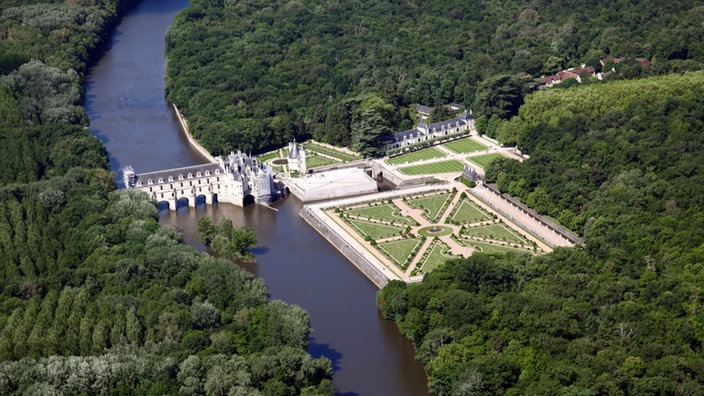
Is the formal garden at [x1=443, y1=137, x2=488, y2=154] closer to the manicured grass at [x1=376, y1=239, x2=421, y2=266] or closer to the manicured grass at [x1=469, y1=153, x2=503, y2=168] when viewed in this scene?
the manicured grass at [x1=469, y1=153, x2=503, y2=168]

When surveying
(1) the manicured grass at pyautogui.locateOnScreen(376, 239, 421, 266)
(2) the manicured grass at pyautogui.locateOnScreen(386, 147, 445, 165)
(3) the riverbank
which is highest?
(1) the manicured grass at pyautogui.locateOnScreen(376, 239, 421, 266)

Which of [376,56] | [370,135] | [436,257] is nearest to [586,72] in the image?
[376,56]

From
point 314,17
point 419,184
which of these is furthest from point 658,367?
point 314,17

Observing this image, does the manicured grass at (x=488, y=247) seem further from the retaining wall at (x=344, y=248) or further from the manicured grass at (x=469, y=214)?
the retaining wall at (x=344, y=248)

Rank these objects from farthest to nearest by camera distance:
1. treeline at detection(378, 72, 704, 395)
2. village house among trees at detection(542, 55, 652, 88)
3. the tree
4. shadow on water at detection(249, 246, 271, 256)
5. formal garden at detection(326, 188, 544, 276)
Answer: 1. village house among trees at detection(542, 55, 652, 88)
2. the tree
3. shadow on water at detection(249, 246, 271, 256)
4. formal garden at detection(326, 188, 544, 276)
5. treeline at detection(378, 72, 704, 395)

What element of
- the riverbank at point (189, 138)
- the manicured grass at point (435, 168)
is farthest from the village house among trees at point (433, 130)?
the riverbank at point (189, 138)

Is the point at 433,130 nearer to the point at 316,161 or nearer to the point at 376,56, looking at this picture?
the point at 316,161

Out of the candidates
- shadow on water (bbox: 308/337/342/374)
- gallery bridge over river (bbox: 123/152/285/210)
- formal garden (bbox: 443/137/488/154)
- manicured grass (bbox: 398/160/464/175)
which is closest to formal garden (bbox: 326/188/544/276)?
manicured grass (bbox: 398/160/464/175)
